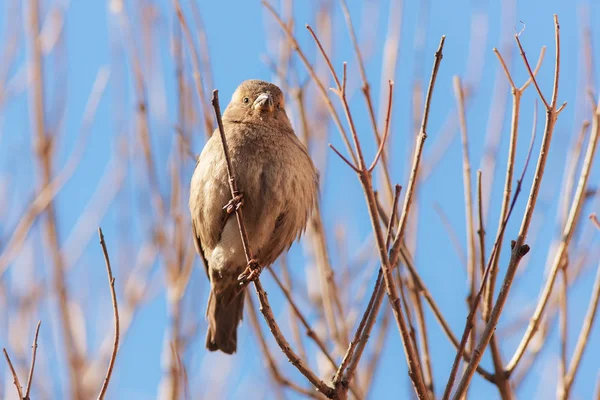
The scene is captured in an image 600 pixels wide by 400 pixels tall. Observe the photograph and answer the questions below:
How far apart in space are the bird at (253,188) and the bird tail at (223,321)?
117 mm

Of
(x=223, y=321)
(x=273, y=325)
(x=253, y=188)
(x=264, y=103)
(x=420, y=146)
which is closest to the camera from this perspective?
(x=420, y=146)

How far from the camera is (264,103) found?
432 cm

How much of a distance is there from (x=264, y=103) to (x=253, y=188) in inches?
26.6

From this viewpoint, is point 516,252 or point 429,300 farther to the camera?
point 429,300

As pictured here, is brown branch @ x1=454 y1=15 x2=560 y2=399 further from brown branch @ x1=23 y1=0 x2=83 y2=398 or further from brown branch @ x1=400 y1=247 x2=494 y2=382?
brown branch @ x1=23 y1=0 x2=83 y2=398

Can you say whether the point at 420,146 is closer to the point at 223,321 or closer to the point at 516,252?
the point at 516,252

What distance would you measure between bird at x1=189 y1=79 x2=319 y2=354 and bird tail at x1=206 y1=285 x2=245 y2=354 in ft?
0.38

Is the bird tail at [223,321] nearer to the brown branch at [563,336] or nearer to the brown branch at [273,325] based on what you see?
the brown branch at [273,325]

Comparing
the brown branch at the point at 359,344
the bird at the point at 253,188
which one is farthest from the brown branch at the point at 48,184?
the brown branch at the point at 359,344

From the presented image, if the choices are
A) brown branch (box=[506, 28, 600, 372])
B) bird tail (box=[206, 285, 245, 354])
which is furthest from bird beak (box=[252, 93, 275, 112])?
brown branch (box=[506, 28, 600, 372])

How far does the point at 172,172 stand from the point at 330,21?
162cm

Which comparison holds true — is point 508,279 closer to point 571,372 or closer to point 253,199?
point 571,372

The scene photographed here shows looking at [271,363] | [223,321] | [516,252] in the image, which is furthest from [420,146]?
[223,321]

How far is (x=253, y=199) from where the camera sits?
391 centimetres
